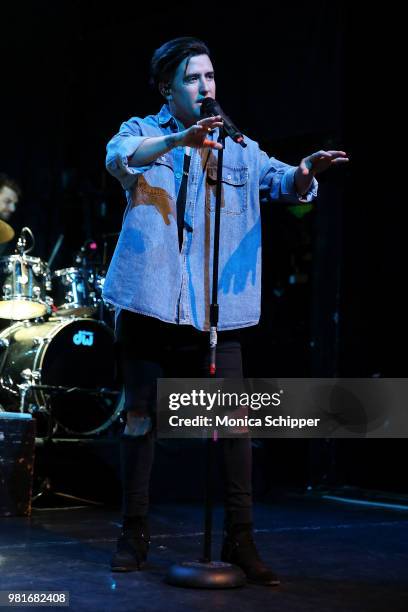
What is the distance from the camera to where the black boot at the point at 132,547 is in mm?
2572

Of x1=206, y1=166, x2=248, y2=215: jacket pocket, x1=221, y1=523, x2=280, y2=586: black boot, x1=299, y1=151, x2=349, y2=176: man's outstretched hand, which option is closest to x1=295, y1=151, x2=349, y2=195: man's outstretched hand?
x1=299, y1=151, x2=349, y2=176: man's outstretched hand

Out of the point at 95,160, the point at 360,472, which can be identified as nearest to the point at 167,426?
the point at 360,472

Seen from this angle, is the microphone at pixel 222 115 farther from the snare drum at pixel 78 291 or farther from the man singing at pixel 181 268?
the snare drum at pixel 78 291

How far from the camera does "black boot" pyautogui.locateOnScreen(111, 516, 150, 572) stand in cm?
257

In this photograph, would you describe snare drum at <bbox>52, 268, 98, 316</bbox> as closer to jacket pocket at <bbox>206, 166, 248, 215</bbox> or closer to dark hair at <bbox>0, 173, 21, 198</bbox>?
dark hair at <bbox>0, 173, 21, 198</bbox>

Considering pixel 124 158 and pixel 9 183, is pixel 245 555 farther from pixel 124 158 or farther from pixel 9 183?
pixel 9 183

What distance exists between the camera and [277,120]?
5613mm

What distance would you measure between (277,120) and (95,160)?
1.57 metres

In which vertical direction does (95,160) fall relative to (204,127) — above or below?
above

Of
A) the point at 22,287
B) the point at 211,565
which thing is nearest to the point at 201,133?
the point at 211,565

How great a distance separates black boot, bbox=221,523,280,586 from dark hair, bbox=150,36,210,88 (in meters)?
1.41

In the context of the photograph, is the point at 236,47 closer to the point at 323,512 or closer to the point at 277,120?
the point at 277,120

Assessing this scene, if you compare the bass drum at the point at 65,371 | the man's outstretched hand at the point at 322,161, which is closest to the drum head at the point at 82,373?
the bass drum at the point at 65,371

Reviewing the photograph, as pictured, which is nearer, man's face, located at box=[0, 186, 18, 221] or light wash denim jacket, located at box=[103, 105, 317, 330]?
light wash denim jacket, located at box=[103, 105, 317, 330]
